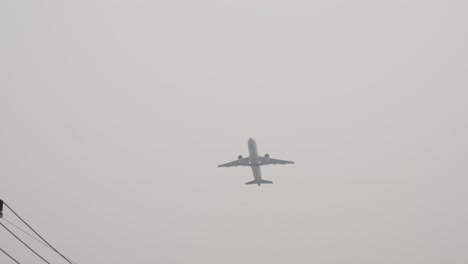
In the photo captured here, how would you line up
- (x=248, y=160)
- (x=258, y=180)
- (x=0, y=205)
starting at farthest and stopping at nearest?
(x=258, y=180) → (x=248, y=160) → (x=0, y=205)

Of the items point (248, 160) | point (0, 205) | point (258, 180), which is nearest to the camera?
point (0, 205)

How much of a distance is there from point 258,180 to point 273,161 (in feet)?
29.1

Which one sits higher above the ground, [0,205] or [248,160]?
[248,160]

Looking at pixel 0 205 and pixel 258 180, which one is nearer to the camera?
pixel 0 205

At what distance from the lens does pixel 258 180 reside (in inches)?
5015

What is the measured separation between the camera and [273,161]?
399 feet

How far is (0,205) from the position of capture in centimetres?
2517

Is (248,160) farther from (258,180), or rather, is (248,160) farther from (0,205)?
(0,205)

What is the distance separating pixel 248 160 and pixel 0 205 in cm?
9278

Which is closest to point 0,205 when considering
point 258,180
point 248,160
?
point 248,160

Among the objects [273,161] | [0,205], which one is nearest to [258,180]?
[273,161]

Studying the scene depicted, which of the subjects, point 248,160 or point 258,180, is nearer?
point 248,160

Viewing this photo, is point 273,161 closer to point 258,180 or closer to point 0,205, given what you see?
point 258,180
